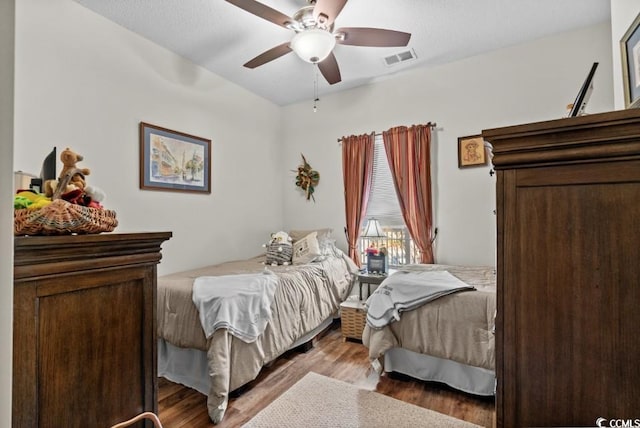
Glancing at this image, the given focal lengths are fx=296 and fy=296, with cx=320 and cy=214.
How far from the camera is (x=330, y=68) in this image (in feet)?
8.53

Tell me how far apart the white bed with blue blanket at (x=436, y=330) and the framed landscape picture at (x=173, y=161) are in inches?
85.6

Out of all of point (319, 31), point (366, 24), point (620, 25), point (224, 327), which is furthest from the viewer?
point (366, 24)

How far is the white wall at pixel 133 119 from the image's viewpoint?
2.06 m

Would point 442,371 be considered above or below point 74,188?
below

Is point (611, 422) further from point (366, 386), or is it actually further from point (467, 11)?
point (467, 11)

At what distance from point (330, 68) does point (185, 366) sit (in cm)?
266

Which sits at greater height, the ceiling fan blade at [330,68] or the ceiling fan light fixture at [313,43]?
the ceiling fan blade at [330,68]

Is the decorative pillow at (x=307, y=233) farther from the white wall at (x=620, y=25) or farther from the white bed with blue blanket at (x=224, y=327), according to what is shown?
the white wall at (x=620, y=25)

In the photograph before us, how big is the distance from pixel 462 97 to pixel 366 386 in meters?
2.97

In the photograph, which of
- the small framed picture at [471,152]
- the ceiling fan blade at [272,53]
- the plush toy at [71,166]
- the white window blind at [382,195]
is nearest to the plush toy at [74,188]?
the plush toy at [71,166]

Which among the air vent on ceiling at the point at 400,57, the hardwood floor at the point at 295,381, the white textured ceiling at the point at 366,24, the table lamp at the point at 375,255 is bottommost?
the hardwood floor at the point at 295,381

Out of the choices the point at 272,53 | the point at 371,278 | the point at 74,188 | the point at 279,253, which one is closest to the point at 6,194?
the point at 74,188

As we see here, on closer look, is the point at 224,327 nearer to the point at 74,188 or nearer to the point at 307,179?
the point at 74,188

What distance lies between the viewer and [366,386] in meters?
2.18
